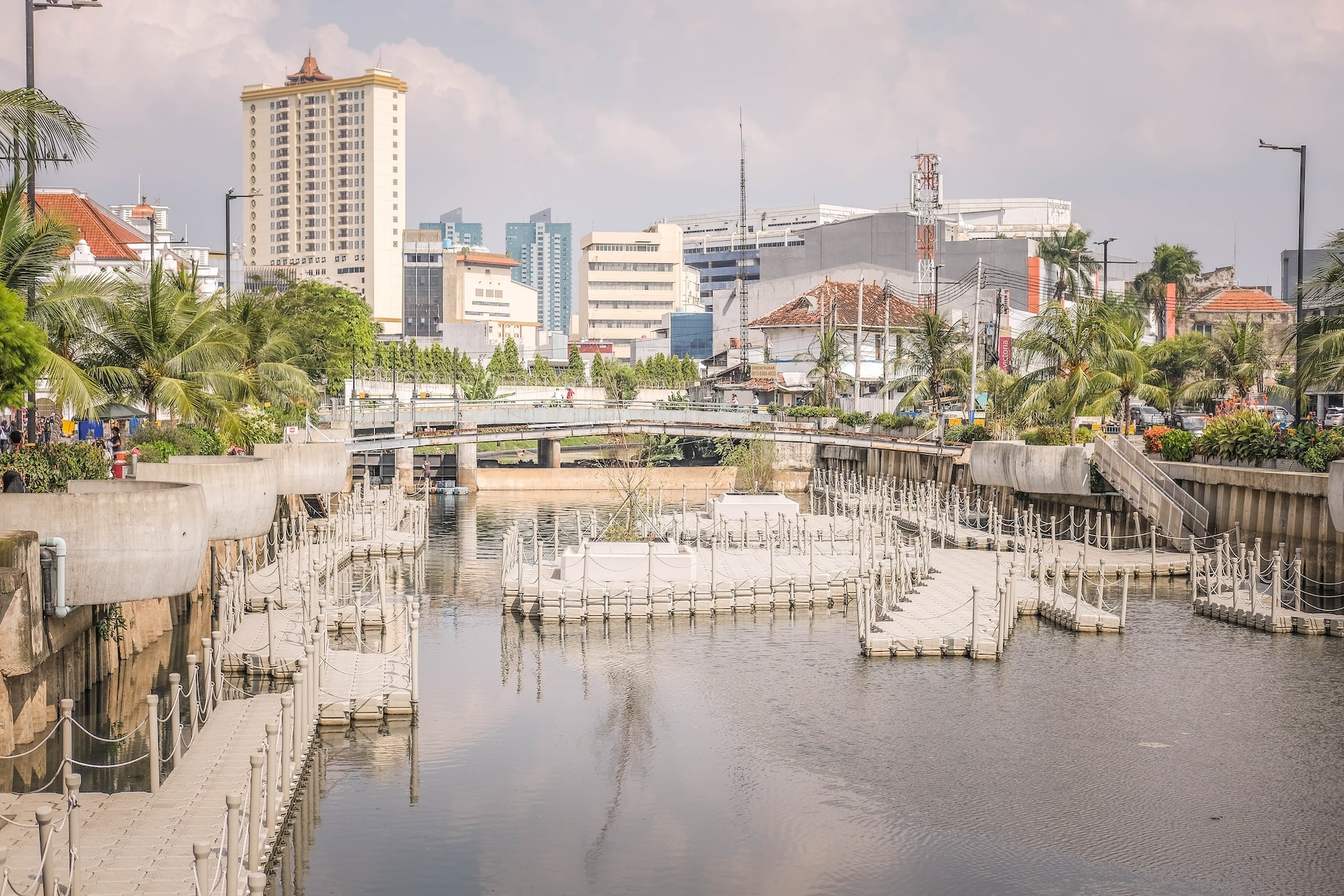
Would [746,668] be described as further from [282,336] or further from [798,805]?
[282,336]

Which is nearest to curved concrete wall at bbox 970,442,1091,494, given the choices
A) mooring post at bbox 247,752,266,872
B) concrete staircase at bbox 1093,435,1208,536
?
concrete staircase at bbox 1093,435,1208,536

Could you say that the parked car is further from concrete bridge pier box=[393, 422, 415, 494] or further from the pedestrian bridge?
concrete bridge pier box=[393, 422, 415, 494]

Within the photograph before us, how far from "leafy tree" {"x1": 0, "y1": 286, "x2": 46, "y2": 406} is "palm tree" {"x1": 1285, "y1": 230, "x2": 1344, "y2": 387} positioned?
3328cm

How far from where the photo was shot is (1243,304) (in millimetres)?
125562

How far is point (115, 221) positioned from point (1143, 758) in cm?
7215

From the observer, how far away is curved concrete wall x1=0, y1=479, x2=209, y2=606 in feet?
80.5

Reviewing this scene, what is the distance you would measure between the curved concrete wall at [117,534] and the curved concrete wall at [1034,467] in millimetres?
42378

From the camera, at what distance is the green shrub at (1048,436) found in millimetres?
61531

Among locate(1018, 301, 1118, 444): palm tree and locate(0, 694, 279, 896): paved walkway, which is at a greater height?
locate(1018, 301, 1118, 444): palm tree

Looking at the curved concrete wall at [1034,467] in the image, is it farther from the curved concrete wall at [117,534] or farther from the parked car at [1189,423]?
the curved concrete wall at [117,534]

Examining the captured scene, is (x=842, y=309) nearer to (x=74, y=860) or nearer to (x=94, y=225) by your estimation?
(x=94, y=225)

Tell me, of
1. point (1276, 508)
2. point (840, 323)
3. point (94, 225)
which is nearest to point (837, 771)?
point (1276, 508)

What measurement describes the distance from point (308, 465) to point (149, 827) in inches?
1395

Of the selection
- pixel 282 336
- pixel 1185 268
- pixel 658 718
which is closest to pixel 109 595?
pixel 658 718
